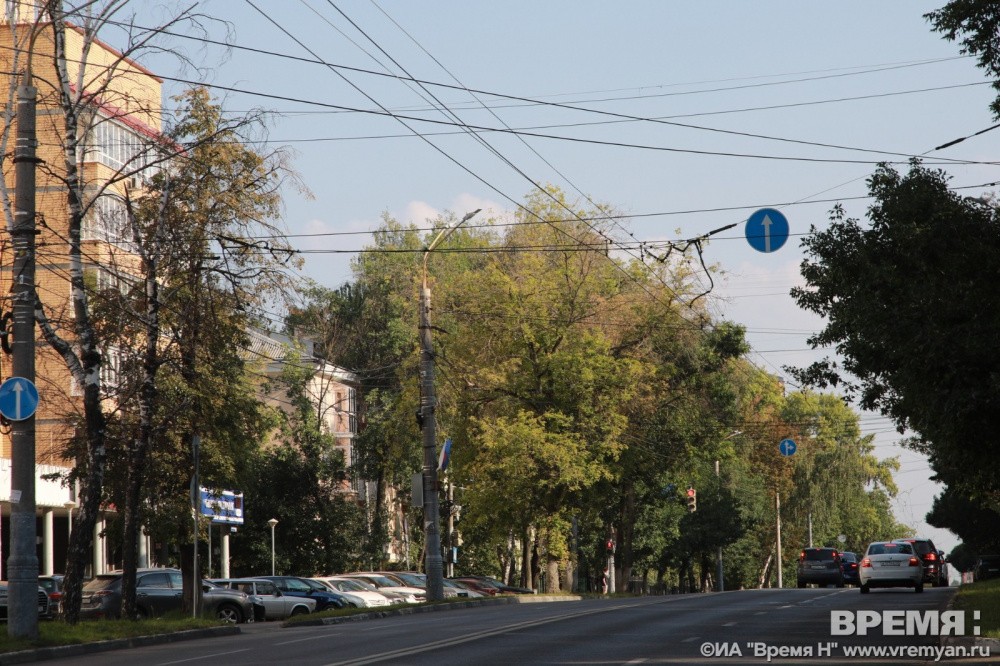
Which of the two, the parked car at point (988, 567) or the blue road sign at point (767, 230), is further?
the parked car at point (988, 567)

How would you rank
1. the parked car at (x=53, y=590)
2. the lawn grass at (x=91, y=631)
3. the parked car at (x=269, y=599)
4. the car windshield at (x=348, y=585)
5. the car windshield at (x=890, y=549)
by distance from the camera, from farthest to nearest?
the car windshield at (x=348, y=585) < the parked car at (x=269, y=599) < the parked car at (x=53, y=590) < the car windshield at (x=890, y=549) < the lawn grass at (x=91, y=631)

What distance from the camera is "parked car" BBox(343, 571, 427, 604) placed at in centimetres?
4425

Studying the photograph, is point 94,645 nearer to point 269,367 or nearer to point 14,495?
point 14,495

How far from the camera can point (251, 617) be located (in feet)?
119

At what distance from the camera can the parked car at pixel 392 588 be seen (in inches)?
1742

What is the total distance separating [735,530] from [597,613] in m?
42.2

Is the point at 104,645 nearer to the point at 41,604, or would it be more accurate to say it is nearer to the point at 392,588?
the point at 41,604

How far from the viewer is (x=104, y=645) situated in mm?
21484

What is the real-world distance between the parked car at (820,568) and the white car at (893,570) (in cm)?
1678

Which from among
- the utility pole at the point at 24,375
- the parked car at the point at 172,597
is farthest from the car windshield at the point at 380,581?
the utility pole at the point at 24,375

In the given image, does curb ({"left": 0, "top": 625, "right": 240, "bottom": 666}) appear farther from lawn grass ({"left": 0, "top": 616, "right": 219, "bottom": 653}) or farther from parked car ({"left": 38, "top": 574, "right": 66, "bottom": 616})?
parked car ({"left": 38, "top": 574, "right": 66, "bottom": 616})

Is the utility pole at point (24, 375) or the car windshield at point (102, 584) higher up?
the utility pole at point (24, 375)

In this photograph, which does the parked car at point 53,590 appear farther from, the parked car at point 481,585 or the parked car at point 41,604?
the parked car at point 481,585

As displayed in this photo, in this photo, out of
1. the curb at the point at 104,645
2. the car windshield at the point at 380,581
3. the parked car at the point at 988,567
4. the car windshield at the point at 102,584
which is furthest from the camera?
the parked car at the point at 988,567
